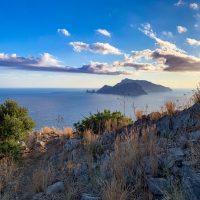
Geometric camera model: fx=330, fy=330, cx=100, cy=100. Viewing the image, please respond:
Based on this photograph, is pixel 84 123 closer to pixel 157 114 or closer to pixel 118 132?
pixel 118 132

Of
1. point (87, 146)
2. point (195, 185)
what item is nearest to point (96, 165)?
point (87, 146)

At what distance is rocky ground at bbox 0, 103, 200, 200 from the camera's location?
18.4ft

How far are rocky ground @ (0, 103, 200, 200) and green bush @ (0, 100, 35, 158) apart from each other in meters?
0.84

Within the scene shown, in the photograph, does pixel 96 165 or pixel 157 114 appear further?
pixel 157 114

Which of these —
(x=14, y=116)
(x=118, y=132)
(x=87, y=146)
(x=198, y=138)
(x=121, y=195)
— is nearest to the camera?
(x=121, y=195)

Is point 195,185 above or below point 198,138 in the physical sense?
below

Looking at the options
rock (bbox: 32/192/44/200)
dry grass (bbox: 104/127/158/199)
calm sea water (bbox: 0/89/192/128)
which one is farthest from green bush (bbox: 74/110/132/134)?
rock (bbox: 32/192/44/200)

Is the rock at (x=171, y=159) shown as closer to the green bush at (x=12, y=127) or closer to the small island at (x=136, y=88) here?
the green bush at (x=12, y=127)

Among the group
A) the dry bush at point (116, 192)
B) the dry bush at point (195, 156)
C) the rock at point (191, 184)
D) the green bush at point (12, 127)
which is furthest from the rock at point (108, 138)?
the rock at point (191, 184)

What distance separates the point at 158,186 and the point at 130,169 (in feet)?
3.46

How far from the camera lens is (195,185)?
5133 mm

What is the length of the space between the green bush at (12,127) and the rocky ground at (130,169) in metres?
0.84

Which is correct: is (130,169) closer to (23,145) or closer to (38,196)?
(38,196)

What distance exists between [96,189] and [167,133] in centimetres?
311
